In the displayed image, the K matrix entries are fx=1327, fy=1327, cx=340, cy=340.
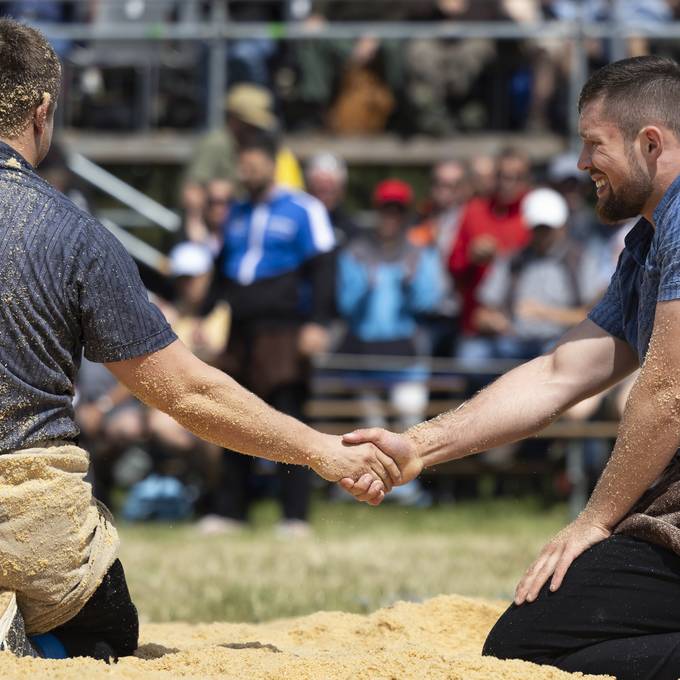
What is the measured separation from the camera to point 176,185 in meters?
13.9

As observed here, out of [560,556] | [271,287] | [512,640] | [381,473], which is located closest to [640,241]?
[560,556]

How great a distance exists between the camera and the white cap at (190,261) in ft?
35.6

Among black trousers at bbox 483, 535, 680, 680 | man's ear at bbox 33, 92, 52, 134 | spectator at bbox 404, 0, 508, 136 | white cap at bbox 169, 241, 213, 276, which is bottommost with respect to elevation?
black trousers at bbox 483, 535, 680, 680

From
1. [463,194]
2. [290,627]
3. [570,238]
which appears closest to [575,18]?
[463,194]

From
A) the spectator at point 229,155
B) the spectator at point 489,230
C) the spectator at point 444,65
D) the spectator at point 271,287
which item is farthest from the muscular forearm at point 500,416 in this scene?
the spectator at point 444,65

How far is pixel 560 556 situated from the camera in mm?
4566

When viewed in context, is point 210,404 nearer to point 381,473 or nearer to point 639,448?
point 381,473

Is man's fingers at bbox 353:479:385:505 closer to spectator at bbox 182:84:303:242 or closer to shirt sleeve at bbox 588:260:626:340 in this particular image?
shirt sleeve at bbox 588:260:626:340

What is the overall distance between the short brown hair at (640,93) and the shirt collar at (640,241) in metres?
0.39

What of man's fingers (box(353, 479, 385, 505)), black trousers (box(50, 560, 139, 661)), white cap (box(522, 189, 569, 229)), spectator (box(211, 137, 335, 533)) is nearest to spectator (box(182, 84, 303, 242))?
spectator (box(211, 137, 335, 533))

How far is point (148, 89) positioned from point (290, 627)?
30.6 feet

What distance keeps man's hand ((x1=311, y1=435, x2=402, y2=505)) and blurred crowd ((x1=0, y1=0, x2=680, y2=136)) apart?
820 cm

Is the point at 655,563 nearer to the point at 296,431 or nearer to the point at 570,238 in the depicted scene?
the point at 296,431

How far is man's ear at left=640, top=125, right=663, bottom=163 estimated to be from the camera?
4613mm
